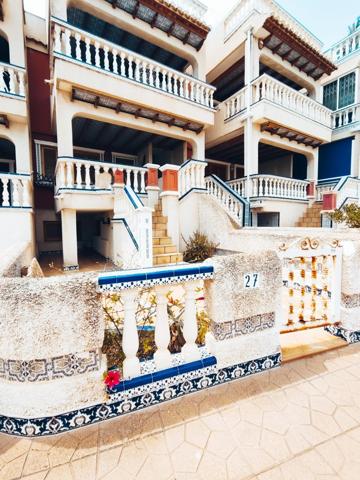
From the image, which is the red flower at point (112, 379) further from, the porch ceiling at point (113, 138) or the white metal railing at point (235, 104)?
the white metal railing at point (235, 104)

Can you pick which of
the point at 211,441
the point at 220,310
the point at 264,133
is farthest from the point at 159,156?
the point at 211,441

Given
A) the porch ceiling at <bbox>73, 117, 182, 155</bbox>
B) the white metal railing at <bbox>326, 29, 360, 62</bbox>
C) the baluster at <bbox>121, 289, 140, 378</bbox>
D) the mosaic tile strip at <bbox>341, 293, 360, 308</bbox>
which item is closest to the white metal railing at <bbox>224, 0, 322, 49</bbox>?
the white metal railing at <bbox>326, 29, 360, 62</bbox>

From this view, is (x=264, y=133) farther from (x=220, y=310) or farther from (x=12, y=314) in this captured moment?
(x=12, y=314)

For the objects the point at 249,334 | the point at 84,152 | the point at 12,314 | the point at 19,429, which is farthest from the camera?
the point at 84,152

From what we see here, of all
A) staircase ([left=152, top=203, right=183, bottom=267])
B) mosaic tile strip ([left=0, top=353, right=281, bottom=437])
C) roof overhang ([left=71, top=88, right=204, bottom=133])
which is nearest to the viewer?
mosaic tile strip ([left=0, top=353, right=281, bottom=437])

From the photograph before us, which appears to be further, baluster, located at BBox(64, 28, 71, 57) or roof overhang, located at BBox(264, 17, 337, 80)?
roof overhang, located at BBox(264, 17, 337, 80)

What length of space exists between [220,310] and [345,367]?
59.4 inches

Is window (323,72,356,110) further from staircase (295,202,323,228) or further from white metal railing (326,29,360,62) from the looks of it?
staircase (295,202,323,228)

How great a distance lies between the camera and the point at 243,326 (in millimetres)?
2199

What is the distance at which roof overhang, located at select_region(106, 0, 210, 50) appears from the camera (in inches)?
266

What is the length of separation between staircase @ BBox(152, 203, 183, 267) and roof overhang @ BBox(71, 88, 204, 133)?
3.26m

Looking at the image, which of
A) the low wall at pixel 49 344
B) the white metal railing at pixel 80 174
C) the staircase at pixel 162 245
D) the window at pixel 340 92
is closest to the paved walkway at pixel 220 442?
the low wall at pixel 49 344

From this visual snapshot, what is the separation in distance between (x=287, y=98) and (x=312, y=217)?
15.5ft

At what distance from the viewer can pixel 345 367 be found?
236 centimetres
